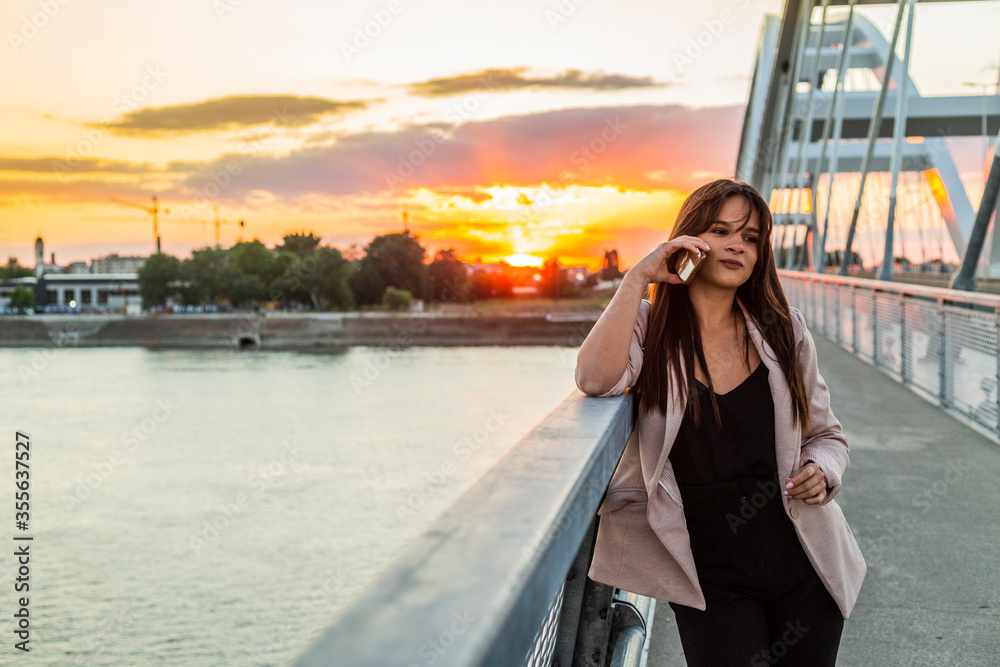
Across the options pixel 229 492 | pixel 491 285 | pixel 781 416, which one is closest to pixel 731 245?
pixel 781 416

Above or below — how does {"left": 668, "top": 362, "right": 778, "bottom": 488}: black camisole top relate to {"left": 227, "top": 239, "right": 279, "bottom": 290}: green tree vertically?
below

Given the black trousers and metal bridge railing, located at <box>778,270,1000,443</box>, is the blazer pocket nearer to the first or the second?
the black trousers

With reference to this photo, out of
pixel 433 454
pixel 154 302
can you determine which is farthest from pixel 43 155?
pixel 433 454

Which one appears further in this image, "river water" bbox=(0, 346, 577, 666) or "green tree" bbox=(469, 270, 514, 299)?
"green tree" bbox=(469, 270, 514, 299)

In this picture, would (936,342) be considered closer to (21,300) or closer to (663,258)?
(663,258)

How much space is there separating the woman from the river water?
287 inches

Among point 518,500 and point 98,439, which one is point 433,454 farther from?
point 518,500

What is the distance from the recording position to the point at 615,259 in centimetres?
8550

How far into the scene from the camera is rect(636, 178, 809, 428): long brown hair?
1789 millimetres

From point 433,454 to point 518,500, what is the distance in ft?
128

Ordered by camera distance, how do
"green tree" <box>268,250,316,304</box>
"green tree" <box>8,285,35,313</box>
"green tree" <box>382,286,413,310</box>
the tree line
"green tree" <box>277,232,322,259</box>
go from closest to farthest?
1. "green tree" <box>382,286,413,310</box>
2. the tree line
3. "green tree" <box>268,250,316,304</box>
4. "green tree" <box>8,285,35,313</box>
5. "green tree" <box>277,232,322,259</box>

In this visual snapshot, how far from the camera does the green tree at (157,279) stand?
108 meters

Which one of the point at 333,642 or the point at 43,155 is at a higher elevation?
the point at 43,155

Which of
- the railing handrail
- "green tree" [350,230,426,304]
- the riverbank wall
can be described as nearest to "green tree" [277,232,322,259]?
"green tree" [350,230,426,304]
